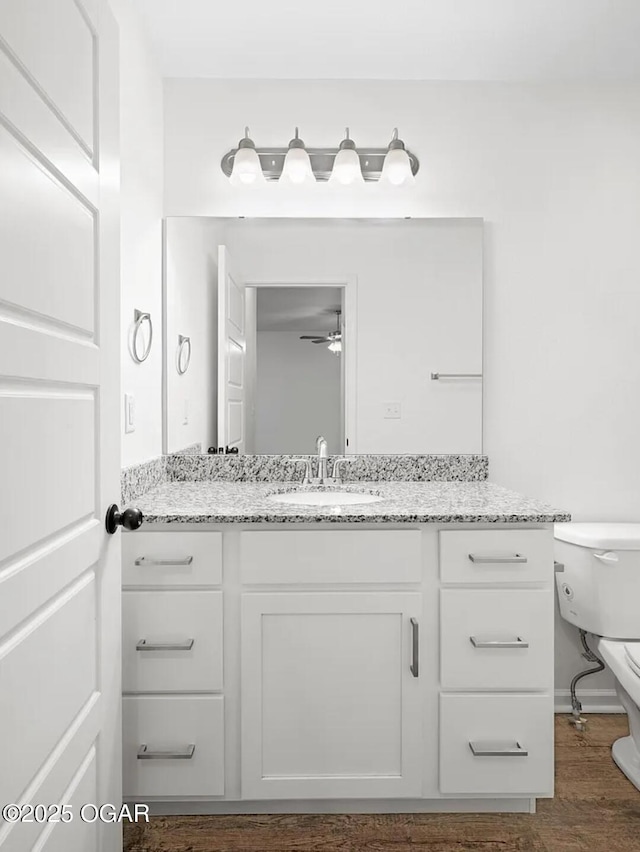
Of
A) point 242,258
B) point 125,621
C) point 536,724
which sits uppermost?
point 242,258

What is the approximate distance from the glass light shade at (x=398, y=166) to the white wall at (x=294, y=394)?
0.62 meters

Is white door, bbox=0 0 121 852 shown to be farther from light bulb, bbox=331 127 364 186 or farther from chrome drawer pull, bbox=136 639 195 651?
light bulb, bbox=331 127 364 186

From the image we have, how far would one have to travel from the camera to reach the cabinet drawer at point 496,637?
168 cm

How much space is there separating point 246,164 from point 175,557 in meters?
1.35

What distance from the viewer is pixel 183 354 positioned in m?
2.30

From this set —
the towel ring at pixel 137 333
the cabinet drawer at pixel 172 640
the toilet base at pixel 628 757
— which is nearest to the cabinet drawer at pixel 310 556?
the cabinet drawer at pixel 172 640

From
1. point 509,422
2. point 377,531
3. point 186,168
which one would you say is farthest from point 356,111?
point 377,531

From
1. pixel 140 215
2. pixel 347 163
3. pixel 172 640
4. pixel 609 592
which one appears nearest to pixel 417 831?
pixel 172 640

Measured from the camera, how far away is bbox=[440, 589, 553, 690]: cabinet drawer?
1.68 metres

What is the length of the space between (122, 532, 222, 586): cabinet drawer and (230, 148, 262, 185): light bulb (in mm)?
1248

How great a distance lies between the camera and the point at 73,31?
3.63 feet

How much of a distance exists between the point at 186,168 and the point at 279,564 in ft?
4.91

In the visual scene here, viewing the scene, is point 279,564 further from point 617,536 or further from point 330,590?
point 617,536

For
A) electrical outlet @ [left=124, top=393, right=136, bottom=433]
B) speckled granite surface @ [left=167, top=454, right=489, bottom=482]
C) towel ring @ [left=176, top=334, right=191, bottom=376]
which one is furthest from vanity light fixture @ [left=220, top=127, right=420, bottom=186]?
speckled granite surface @ [left=167, top=454, right=489, bottom=482]
